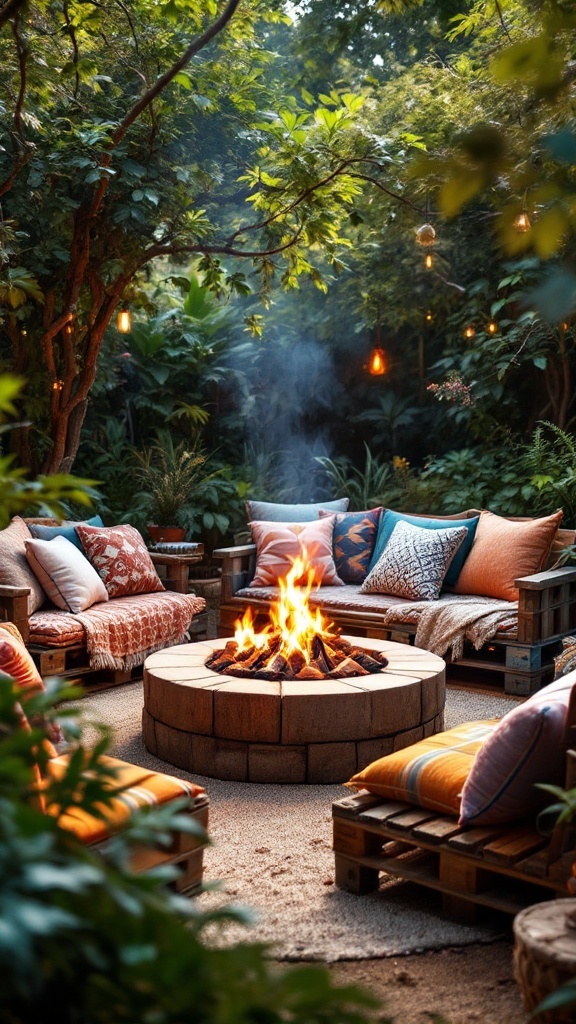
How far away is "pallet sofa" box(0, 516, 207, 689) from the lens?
4.67 metres

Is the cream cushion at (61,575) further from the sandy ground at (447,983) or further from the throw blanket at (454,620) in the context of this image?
the sandy ground at (447,983)

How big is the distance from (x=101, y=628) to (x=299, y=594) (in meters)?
1.00

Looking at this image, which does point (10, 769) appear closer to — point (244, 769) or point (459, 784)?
point (459, 784)

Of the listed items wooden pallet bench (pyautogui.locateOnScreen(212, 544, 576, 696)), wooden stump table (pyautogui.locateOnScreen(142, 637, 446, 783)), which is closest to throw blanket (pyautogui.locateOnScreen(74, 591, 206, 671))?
wooden pallet bench (pyautogui.locateOnScreen(212, 544, 576, 696))

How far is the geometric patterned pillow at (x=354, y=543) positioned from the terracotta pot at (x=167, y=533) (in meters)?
1.23

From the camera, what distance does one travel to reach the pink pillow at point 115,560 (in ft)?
17.6

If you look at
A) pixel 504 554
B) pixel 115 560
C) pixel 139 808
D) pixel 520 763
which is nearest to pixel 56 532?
pixel 115 560

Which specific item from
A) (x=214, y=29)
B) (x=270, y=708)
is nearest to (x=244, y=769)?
(x=270, y=708)

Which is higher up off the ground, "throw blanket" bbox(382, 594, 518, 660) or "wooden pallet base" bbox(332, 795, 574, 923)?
"throw blanket" bbox(382, 594, 518, 660)

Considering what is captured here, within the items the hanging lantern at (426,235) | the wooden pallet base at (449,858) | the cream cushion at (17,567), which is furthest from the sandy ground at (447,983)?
the hanging lantern at (426,235)

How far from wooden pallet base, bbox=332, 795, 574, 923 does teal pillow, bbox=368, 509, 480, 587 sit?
288 cm

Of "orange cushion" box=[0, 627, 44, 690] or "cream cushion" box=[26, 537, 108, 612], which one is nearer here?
"orange cushion" box=[0, 627, 44, 690]

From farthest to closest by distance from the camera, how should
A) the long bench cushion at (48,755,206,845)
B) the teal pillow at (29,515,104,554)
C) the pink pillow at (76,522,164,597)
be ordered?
the pink pillow at (76,522,164,597)
the teal pillow at (29,515,104,554)
the long bench cushion at (48,755,206,845)

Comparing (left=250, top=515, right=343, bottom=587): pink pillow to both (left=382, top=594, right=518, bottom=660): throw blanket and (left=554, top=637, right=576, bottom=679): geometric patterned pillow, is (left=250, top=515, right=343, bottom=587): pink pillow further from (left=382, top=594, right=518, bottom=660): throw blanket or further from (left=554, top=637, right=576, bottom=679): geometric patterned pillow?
(left=554, top=637, right=576, bottom=679): geometric patterned pillow
